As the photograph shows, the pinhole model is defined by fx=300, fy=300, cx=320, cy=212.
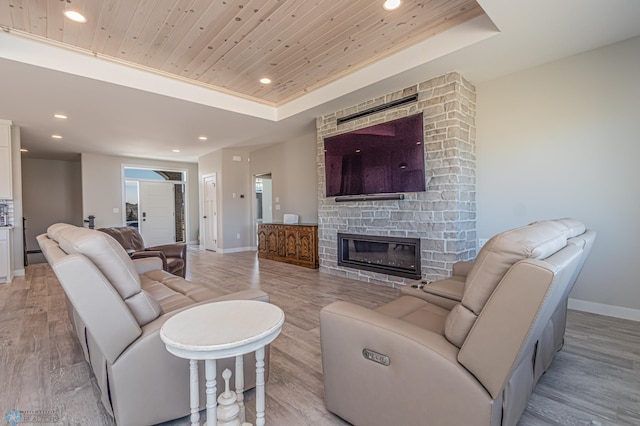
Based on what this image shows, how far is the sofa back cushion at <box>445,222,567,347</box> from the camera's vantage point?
3.46 feet

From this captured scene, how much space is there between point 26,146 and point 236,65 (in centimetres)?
646

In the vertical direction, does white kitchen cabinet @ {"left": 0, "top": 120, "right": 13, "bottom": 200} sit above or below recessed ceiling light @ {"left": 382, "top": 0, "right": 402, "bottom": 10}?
below

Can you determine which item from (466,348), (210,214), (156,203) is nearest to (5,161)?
(210,214)

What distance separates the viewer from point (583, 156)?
3031 mm

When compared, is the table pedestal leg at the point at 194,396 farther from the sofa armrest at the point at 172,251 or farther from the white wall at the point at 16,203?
the white wall at the point at 16,203

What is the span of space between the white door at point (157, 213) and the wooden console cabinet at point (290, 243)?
13.8ft

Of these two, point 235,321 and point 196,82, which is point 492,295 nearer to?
point 235,321

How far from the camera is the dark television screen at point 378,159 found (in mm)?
3732

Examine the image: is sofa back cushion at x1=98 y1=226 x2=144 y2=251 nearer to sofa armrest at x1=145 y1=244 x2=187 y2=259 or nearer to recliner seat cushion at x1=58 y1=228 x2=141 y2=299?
sofa armrest at x1=145 y1=244 x2=187 y2=259

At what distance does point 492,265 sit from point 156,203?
31.4 feet

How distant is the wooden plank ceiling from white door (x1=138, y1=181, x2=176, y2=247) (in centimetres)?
595

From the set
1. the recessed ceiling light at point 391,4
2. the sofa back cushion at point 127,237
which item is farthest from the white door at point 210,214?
the recessed ceiling light at point 391,4

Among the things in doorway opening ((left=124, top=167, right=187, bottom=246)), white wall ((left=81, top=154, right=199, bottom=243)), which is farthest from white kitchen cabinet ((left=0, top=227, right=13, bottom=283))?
doorway opening ((left=124, top=167, right=187, bottom=246))

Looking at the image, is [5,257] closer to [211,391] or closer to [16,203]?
[16,203]
